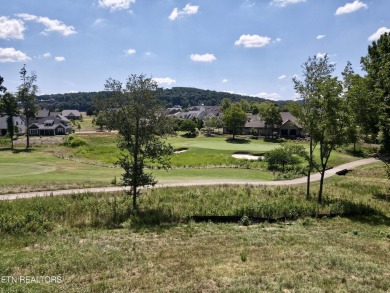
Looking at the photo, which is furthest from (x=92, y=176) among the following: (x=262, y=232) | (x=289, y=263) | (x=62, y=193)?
(x=289, y=263)

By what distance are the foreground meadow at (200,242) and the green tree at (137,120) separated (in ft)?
11.2

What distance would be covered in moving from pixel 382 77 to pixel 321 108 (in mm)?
11753

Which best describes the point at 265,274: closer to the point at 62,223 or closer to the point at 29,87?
the point at 62,223

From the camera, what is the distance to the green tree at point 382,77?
29.6 m

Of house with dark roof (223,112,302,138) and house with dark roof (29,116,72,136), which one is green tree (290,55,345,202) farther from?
house with dark roof (29,116,72,136)

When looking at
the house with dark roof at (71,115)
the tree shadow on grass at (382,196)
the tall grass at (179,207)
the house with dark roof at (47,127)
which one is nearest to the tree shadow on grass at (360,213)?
the tall grass at (179,207)

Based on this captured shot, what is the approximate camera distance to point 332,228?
1956cm

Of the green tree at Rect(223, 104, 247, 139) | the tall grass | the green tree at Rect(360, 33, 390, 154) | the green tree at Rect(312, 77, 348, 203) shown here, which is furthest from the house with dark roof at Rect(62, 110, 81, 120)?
the green tree at Rect(312, 77, 348, 203)

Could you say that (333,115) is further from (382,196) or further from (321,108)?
(382,196)

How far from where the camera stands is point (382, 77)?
32.2 meters

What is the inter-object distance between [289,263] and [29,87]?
69486 mm

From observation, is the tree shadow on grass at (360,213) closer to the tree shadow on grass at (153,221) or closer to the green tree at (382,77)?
the green tree at (382,77)

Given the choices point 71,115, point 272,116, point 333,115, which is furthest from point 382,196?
point 71,115

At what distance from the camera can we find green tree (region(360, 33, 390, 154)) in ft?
97.1
